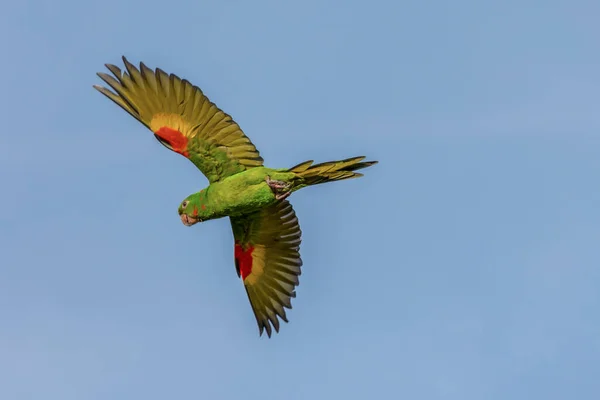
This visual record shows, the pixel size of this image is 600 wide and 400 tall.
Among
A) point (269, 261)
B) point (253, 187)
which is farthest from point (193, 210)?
point (269, 261)

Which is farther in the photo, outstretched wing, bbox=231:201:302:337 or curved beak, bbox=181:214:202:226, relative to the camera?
outstretched wing, bbox=231:201:302:337

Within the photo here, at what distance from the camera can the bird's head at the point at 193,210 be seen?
68.1 ft

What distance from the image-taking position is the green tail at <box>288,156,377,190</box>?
19719 millimetres

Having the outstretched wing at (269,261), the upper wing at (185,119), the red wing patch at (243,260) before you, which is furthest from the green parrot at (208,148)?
the red wing patch at (243,260)

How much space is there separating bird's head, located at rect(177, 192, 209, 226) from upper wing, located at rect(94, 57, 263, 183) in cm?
47

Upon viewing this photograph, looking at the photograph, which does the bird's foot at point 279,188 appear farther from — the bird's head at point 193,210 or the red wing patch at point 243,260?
the red wing patch at point 243,260

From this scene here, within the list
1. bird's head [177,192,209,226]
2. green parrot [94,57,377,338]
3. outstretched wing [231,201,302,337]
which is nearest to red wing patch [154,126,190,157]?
green parrot [94,57,377,338]

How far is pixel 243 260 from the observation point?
22.8 m

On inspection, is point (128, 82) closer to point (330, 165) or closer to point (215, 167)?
point (215, 167)

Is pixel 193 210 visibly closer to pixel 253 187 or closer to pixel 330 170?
pixel 253 187

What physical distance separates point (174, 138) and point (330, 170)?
3007 mm

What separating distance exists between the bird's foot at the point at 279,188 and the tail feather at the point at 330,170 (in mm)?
288

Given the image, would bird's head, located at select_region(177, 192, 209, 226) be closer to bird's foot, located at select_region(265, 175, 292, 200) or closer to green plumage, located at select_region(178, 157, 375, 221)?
green plumage, located at select_region(178, 157, 375, 221)

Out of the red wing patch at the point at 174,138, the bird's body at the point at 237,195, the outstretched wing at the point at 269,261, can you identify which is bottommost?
the outstretched wing at the point at 269,261
